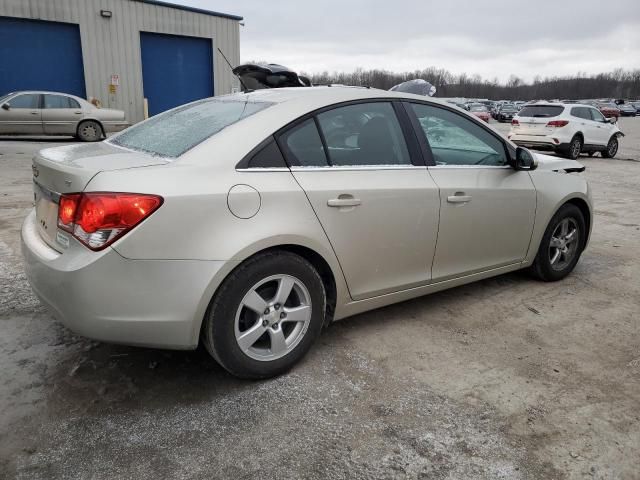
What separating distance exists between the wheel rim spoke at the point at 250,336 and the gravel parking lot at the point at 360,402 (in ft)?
0.79

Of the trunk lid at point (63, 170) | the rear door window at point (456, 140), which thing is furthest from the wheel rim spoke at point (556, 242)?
the trunk lid at point (63, 170)

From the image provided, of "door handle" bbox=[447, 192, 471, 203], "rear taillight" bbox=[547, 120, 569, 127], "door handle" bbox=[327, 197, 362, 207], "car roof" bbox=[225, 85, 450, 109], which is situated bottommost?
"rear taillight" bbox=[547, 120, 569, 127]

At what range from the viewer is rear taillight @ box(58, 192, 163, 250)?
89.2 inches

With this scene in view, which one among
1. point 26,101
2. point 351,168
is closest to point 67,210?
point 351,168

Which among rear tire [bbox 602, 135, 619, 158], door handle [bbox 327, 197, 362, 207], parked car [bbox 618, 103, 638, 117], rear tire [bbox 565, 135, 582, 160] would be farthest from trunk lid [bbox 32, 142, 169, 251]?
parked car [bbox 618, 103, 638, 117]

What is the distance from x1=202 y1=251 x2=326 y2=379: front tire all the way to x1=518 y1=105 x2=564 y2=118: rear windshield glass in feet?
45.7

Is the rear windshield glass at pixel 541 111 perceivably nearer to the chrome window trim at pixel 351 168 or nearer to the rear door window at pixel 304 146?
the chrome window trim at pixel 351 168

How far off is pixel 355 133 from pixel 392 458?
178cm

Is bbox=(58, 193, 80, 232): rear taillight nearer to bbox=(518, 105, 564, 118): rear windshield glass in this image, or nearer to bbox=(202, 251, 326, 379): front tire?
bbox=(202, 251, 326, 379): front tire

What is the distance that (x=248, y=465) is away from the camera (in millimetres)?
2131

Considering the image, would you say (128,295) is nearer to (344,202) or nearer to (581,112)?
(344,202)

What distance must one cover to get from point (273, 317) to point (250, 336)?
15 cm

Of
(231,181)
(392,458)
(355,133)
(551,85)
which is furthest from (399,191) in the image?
(551,85)

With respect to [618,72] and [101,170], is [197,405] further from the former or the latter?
[618,72]
